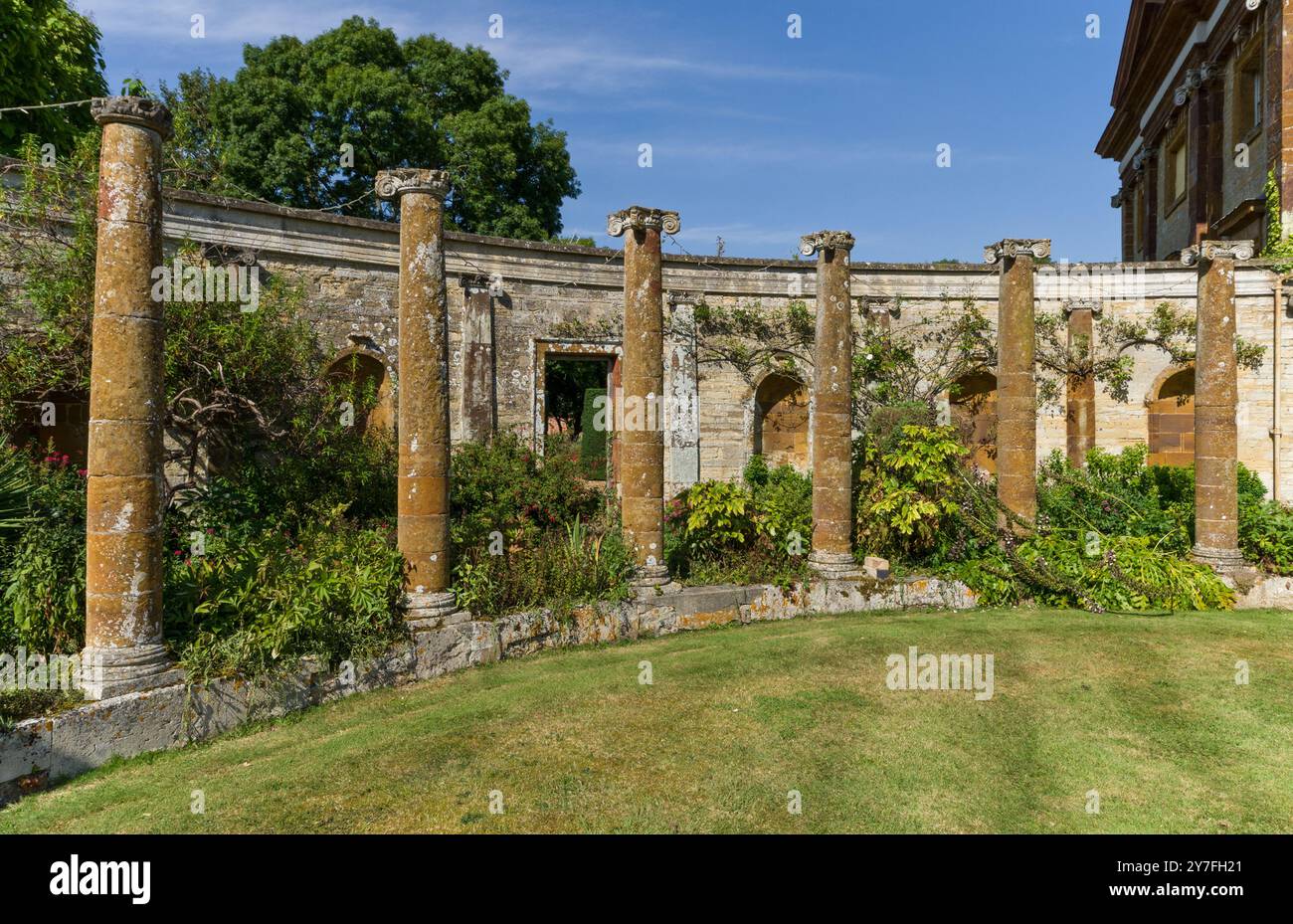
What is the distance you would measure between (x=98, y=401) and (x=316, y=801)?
12.1ft

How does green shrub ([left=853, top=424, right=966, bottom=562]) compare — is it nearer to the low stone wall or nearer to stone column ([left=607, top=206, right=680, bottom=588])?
the low stone wall

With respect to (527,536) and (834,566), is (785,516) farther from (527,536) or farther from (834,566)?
(527,536)

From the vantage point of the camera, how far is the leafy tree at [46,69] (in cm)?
1288

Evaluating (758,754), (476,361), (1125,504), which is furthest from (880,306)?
(758,754)

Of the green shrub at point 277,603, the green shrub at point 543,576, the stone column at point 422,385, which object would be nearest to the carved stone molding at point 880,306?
the green shrub at point 543,576

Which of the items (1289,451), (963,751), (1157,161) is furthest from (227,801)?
(1157,161)

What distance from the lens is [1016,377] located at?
433 inches

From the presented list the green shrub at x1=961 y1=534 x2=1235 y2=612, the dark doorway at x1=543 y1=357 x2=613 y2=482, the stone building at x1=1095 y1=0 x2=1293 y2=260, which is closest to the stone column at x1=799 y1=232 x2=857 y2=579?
the green shrub at x1=961 y1=534 x2=1235 y2=612

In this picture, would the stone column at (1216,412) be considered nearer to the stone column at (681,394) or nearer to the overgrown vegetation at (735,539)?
the overgrown vegetation at (735,539)

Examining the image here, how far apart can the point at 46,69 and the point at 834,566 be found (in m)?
16.9

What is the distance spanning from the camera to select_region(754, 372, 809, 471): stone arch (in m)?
16.3

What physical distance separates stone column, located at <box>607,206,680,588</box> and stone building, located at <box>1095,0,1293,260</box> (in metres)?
13.6
